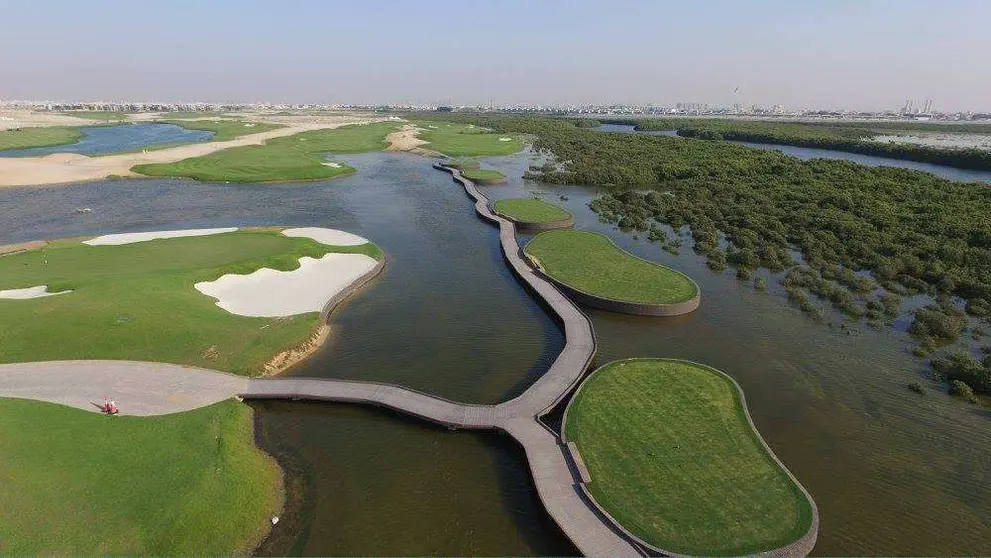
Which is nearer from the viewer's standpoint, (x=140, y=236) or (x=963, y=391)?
(x=963, y=391)

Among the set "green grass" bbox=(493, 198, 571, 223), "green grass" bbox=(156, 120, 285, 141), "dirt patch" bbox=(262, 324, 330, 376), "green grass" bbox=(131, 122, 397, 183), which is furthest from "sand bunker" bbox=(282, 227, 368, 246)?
"green grass" bbox=(156, 120, 285, 141)

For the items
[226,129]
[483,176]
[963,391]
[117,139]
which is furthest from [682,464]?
[226,129]

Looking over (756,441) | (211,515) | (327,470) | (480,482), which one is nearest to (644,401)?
(756,441)

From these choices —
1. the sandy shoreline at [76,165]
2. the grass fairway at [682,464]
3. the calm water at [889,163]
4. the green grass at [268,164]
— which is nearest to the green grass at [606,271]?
the grass fairway at [682,464]

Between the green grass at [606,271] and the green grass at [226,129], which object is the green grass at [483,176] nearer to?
the green grass at [606,271]

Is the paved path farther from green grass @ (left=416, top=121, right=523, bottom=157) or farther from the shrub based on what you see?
green grass @ (left=416, top=121, right=523, bottom=157)

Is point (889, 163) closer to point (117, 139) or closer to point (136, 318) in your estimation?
point (136, 318)
